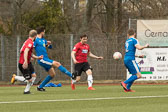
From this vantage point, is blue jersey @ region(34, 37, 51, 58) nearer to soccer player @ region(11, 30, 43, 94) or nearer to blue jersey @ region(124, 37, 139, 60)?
soccer player @ region(11, 30, 43, 94)

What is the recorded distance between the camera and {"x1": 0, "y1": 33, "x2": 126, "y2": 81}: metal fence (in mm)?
20562

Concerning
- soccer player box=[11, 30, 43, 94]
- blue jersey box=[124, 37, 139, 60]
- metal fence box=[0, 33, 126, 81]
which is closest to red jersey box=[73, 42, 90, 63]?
blue jersey box=[124, 37, 139, 60]

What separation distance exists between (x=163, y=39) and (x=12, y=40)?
6604 mm

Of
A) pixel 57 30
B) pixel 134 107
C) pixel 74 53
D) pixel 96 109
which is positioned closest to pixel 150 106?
pixel 134 107

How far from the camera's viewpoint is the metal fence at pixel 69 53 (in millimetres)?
20562

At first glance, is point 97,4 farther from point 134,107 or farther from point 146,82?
point 134,107

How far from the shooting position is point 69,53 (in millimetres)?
20672

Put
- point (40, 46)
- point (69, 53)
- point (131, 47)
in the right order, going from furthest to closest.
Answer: point (69, 53), point (40, 46), point (131, 47)

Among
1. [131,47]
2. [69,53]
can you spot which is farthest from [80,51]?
[69,53]

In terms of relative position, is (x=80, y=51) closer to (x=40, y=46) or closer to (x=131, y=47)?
(x=40, y=46)

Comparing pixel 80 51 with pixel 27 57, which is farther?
pixel 80 51

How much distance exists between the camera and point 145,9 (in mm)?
29703

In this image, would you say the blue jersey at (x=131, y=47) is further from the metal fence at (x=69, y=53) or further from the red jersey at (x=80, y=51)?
the metal fence at (x=69, y=53)

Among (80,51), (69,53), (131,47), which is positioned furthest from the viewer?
(69,53)
